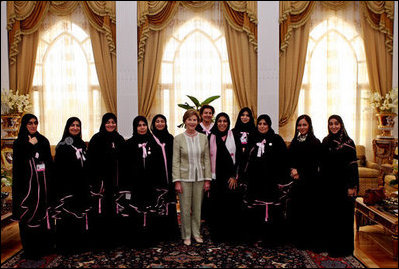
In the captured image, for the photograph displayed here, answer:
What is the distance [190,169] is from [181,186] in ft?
0.67

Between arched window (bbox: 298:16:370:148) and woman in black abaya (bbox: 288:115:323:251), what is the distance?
3.21 m

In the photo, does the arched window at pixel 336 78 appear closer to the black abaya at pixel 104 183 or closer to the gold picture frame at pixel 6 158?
the black abaya at pixel 104 183

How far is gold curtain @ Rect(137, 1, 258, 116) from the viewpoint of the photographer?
5.93m

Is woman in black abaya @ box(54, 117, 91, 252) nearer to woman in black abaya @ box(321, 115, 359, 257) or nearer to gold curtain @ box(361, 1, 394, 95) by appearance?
woman in black abaya @ box(321, 115, 359, 257)

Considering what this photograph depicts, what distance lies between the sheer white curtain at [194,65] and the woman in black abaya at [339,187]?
127 inches

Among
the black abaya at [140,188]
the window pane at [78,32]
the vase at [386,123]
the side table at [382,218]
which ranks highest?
the window pane at [78,32]

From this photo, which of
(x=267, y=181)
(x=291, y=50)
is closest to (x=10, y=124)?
(x=267, y=181)

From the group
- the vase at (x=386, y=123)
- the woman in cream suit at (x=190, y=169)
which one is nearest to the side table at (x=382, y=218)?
the woman in cream suit at (x=190, y=169)

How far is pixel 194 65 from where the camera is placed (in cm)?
621

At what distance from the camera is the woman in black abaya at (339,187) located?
118 inches

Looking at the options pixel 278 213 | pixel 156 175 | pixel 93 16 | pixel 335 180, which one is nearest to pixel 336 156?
pixel 335 180

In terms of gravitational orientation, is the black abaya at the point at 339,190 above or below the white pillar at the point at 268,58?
below

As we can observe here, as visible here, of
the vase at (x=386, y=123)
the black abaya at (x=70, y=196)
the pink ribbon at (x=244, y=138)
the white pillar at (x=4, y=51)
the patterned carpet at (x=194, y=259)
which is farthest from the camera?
the white pillar at (x=4, y=51)

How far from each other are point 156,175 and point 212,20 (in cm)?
390
